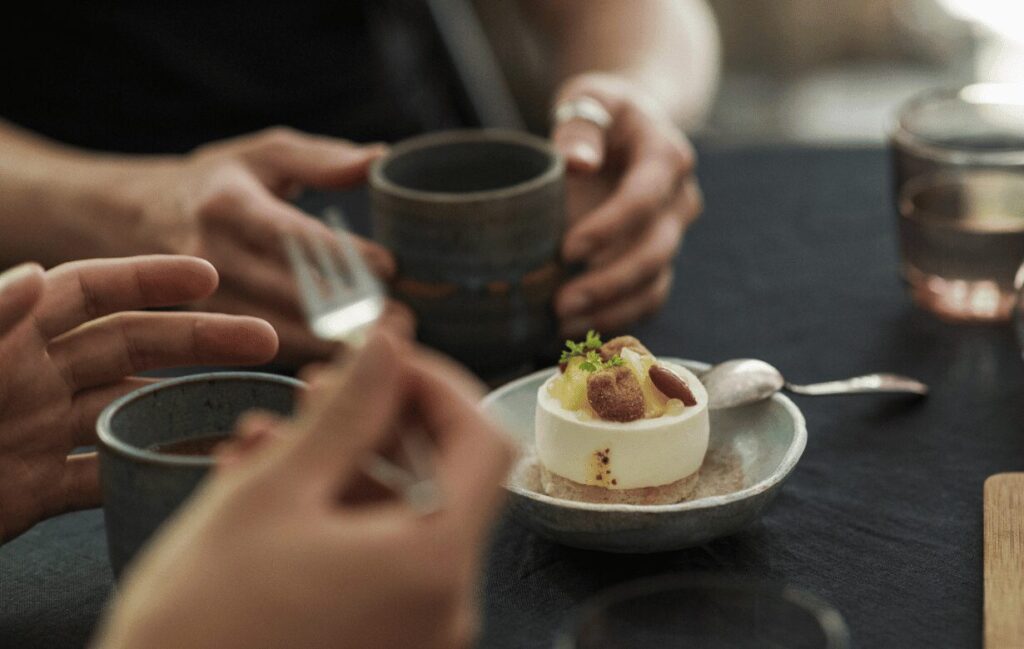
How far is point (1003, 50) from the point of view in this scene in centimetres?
355

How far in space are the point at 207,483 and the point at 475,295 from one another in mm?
442

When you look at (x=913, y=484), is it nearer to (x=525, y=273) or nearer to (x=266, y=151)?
(x=525, y=273)

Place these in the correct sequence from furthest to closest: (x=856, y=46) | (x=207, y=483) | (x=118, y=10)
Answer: (x=856, y=46) < (x=118, y=10) < (x=207, y=483)

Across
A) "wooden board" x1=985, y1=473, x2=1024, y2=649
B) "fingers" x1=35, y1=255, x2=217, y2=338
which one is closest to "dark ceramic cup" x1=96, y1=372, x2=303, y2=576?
"fingers" x1=35, y1=255, x2=217, y2=338

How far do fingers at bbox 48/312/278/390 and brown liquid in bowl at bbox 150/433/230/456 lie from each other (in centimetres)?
12

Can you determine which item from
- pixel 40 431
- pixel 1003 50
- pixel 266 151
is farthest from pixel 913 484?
pixel 1003 50

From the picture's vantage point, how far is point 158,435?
698 mm

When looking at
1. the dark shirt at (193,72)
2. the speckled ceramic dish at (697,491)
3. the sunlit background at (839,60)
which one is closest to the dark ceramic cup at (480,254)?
the speckled ceramic dish at (697,491)

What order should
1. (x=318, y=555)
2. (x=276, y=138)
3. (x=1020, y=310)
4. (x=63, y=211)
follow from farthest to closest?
(x=63, y=211)
(x=276, y=138)
(x=1020, y=310)
(x=318, y=555)

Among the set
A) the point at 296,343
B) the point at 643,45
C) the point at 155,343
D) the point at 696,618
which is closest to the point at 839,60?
the point at 643,45

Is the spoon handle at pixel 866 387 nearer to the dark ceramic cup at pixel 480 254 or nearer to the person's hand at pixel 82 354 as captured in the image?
the dark ceramic cup at pixel 480 254

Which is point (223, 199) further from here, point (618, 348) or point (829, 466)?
point (829, 466)

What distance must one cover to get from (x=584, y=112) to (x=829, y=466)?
54cm

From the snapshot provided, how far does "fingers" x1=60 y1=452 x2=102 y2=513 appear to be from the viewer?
805 mm
